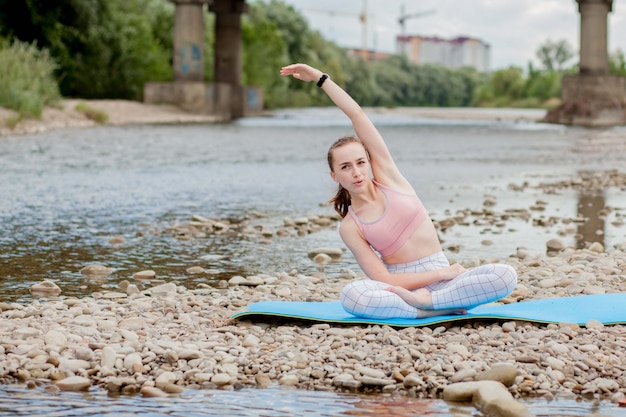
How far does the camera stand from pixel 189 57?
40.5 m

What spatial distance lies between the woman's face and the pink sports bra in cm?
20

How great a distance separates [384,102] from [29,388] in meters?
99.8

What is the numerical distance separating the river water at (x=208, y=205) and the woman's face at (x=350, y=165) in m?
1.39

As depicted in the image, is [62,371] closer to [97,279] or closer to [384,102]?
[97,279]

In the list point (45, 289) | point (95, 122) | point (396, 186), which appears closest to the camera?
point (396, 186)

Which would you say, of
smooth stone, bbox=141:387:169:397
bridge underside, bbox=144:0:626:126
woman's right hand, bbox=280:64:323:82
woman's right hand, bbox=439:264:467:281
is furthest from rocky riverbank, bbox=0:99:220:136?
smooth stone, bbox=141:387:169:397

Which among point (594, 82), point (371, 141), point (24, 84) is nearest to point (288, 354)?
point (371, 141)

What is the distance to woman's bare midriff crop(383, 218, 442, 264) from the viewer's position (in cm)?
588

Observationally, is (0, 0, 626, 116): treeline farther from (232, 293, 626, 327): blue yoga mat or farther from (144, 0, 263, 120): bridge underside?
(232, 293, 626, 327): blue yoga mat

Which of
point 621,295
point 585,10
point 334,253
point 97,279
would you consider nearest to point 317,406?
point 621,295

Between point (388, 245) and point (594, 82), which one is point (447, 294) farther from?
point (594, 82)

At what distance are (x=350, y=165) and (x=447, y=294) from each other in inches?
33.6

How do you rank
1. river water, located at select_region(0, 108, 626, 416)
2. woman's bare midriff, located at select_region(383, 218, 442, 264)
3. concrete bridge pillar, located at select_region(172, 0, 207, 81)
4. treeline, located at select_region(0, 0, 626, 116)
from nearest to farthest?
river water, located at select_region(0, 108, 626, 416) < woman's bare midriff, located at select_region(383, 218, 442, 264) < treeline, located at select_region(0, 0, 626, 116) < concrete bridge pillar, located at select_region(172, 0, 207, 81)

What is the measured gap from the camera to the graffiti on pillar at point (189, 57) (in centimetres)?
4053
